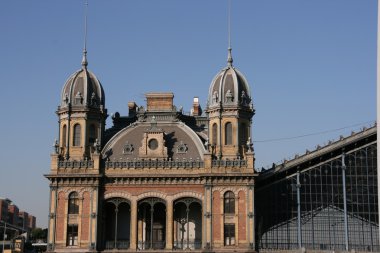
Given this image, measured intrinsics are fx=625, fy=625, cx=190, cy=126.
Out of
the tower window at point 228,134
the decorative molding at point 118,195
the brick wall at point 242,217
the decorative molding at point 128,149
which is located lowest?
the brick wall at point 242,217

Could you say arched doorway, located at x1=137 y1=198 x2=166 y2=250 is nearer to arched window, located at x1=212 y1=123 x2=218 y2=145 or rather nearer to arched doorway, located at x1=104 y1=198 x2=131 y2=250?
arched doorway, located at x1=104 y1=198 x2=131 y2=250

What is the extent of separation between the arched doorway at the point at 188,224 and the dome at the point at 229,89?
1193 cm

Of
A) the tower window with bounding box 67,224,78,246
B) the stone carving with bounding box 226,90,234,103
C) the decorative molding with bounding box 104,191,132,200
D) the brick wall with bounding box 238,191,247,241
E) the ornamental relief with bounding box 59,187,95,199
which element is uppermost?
the stone carving with bounding box 226,90,234,103

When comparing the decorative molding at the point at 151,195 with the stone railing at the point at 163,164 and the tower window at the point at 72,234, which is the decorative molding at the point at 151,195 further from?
the tower window at the point at 72,234

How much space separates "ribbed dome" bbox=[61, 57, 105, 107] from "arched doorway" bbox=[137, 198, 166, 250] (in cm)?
1406

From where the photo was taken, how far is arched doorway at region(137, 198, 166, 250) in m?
70.8

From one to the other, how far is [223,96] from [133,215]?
56.9 feet

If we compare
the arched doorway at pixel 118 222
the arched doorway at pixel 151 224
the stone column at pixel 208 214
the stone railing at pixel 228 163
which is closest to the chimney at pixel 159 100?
the stone railing at pixel 228 163

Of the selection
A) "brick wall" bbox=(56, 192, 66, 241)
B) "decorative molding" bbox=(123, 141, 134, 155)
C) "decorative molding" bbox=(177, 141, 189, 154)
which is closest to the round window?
"decorative molding" bbox=(123, 141, 134, 155)

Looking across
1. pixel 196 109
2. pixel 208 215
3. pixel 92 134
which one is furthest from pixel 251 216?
pixel 196 109

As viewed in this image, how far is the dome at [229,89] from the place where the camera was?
7331 cm

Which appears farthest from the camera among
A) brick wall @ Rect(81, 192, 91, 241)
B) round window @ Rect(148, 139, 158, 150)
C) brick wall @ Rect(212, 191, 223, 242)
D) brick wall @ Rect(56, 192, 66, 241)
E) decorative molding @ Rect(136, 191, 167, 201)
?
round window @ Rect(148, 139, 158, 150)

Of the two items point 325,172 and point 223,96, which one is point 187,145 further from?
point 325,172

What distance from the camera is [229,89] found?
7375 centimetres
